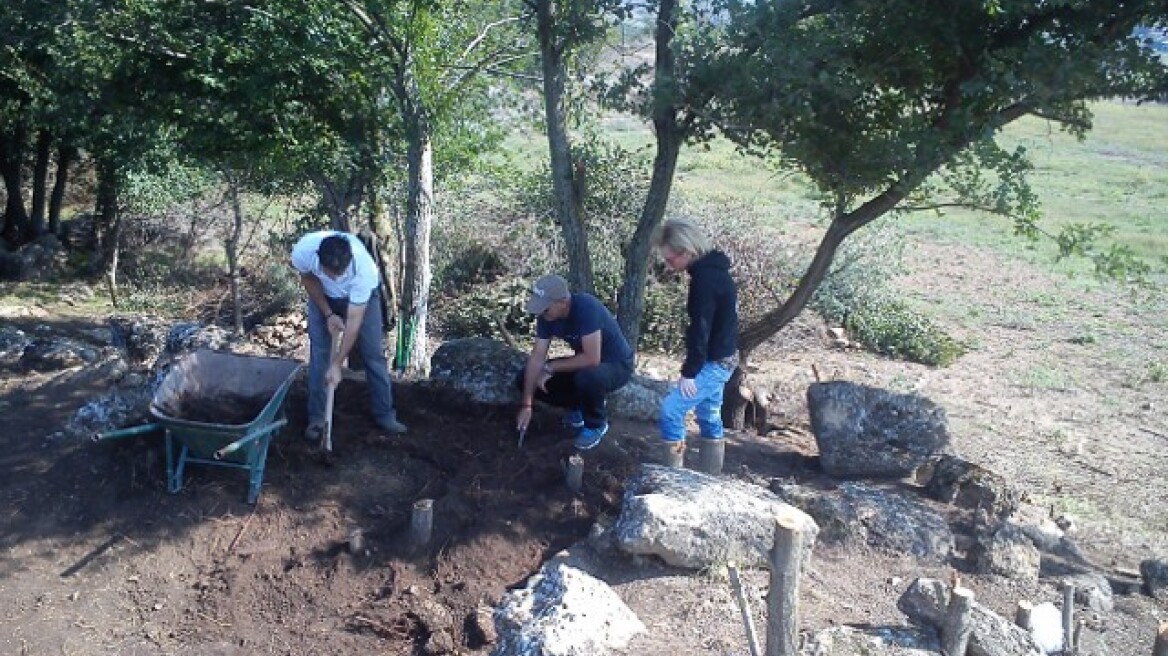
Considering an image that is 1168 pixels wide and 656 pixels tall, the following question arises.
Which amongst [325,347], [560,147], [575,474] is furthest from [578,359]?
[560,147]

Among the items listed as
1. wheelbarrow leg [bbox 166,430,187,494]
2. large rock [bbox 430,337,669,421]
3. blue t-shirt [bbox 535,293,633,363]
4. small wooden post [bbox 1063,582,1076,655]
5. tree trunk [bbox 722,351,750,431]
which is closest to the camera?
small wooden post [bbox 1063,582,1076,655]

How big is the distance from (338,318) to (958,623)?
3806mm

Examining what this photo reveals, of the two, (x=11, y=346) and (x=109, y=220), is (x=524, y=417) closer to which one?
(x=11, y=346)

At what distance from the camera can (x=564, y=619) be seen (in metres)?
4.77

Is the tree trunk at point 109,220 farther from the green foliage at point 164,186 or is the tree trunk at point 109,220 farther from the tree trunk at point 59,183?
the tree trunk at point 59,183

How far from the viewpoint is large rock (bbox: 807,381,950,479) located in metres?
7.51

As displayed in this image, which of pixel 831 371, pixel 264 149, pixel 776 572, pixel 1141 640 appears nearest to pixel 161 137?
pixel 264 149

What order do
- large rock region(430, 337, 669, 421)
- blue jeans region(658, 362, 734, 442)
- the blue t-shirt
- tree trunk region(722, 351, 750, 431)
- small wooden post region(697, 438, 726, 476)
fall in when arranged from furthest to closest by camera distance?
tree trunk region(722, 351, 750, 431) < large rock region(430, 337, 669, 421) < small wooden post region(697, 438, 726, 476) < the blue t-shirt < blue jeans region(658, 362, 734, 442)

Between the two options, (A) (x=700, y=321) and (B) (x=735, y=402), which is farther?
(B) (x=735, y=402)

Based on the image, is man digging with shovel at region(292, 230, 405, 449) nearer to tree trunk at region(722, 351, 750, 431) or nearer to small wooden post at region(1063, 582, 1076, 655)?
tree trunk at region(722, 351, 750, 431)

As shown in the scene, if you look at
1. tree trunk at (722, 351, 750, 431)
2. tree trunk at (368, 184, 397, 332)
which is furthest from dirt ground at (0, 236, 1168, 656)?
tree trunk at (368, 184, 397, 332)

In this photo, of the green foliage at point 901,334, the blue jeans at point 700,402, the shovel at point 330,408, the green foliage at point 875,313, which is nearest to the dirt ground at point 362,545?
the shovel at point 330,408

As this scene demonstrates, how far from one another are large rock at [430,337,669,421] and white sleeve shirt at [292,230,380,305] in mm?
1284

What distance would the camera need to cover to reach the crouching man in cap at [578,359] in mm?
6352
